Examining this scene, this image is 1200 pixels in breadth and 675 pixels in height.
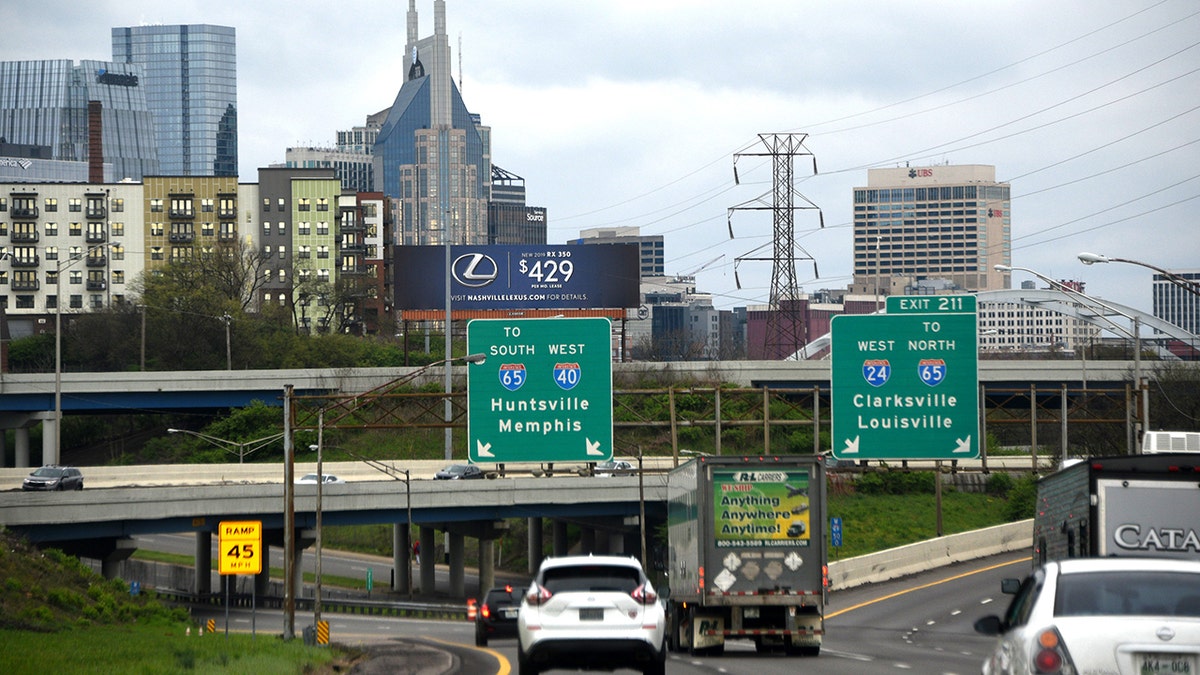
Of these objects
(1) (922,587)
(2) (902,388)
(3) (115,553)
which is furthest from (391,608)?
(2) (902,388)

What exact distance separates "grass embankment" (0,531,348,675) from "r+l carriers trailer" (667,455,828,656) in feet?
22.7

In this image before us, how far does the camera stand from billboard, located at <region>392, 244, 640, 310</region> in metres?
85.9

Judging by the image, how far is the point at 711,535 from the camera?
27.6 m

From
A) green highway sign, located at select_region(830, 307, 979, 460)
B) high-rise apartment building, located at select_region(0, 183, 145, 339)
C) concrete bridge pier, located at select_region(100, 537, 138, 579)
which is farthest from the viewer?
high-rise apartment building, located at select_region(0, 183, 145, 339)

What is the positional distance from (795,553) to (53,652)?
12444mm

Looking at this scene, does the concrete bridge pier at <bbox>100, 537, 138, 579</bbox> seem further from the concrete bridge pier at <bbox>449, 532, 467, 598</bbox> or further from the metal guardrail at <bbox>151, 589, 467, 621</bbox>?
the concrete bridge pier at <bbox>449, 532, 467, 598</bbox>

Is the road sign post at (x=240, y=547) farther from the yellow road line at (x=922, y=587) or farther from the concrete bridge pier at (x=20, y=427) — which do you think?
the concrete bridge pier at (x=20, y=427)

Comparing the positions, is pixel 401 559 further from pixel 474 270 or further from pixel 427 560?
pixel 474 270

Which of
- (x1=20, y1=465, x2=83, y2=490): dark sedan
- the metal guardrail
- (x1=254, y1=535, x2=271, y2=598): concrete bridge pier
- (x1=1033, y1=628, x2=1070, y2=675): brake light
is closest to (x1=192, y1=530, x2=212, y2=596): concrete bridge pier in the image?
(x1=254, y1=535, x2=271, y2=598): concrete bridge pier

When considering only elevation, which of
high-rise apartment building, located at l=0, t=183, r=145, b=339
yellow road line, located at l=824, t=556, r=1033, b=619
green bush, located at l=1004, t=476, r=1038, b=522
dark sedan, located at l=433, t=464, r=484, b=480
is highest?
high-rise apartment building, located at l=0, t=183, r=145, b=339

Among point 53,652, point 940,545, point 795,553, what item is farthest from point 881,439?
point 53,652

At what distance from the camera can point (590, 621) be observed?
59.9 feet

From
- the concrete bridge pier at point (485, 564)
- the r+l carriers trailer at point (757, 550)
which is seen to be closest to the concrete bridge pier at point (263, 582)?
the concrete bridge pier at point (485, 564)

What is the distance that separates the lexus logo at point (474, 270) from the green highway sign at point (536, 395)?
41.1 meters
